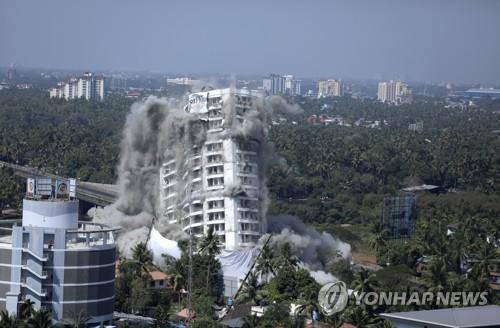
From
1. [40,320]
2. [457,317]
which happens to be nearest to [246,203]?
[40,320]

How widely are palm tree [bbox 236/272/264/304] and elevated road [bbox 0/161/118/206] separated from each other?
3758cm

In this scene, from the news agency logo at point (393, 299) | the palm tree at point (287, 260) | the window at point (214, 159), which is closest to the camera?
the news agency logo at point (393, 299)

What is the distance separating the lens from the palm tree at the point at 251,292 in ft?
224

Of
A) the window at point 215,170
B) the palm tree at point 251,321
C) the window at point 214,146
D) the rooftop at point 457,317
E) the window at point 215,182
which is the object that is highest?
the window at point 214,146

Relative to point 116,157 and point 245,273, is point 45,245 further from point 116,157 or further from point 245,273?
point 116,157

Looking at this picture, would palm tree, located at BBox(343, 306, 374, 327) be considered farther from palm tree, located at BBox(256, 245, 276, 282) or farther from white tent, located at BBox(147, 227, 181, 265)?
white tent, located at BBox(147, 227, 181, 265)

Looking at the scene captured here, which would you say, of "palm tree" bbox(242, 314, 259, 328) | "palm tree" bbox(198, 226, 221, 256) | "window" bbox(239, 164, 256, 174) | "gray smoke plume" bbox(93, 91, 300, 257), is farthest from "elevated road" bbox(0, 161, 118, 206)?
"palm tree" bbox(242, 314, 259, 328)

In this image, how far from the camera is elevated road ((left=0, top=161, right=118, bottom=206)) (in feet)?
362

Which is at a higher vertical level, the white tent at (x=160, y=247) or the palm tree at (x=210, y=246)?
the palm tree at (x=210, y=246)

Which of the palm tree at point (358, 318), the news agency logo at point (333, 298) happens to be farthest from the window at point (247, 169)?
the palm tree at point (358, 318)

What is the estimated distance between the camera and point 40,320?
5447 cm

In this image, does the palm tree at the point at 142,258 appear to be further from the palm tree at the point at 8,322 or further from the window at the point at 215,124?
the palm tree at the point at 8,322

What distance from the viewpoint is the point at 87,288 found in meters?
58.8

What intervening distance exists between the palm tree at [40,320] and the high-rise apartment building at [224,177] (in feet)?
84.8
